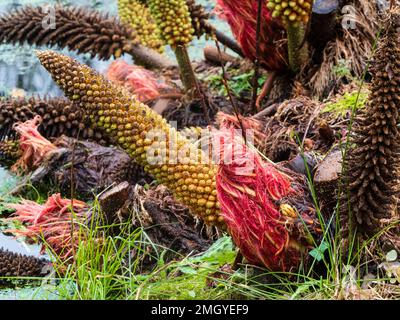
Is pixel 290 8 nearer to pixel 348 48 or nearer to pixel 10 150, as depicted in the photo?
pixel 348 48

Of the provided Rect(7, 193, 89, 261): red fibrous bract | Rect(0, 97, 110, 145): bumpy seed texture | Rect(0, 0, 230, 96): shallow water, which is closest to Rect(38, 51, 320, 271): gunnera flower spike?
Rect(7, 193, 89, 261): red fibrous bract

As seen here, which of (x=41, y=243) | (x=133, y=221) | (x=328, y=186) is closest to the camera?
(x=328, y=186)

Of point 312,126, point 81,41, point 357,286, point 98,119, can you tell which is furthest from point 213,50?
point 357,286

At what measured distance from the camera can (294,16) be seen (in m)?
4.12

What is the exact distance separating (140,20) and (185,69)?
82cm

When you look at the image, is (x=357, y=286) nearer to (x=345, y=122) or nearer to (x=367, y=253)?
(x=367, y=253)

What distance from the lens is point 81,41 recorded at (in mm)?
4785

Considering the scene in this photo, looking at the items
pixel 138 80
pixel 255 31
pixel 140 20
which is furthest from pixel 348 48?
pixel 140 20

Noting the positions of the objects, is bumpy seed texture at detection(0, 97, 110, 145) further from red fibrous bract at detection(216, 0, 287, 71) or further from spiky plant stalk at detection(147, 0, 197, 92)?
red fibrous bract at detection(216, 0, 287, 71)

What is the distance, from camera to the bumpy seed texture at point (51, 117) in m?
4.61

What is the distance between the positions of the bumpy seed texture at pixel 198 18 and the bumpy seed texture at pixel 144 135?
1.68 m

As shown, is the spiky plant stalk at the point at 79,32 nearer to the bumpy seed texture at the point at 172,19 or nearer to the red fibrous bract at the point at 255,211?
the bumpy seed texture at the point at 172,19

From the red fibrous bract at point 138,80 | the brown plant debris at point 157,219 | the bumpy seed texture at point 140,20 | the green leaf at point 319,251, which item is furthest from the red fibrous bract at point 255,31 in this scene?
the green leaf at point 319,251

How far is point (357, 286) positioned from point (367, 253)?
0.59 feet
